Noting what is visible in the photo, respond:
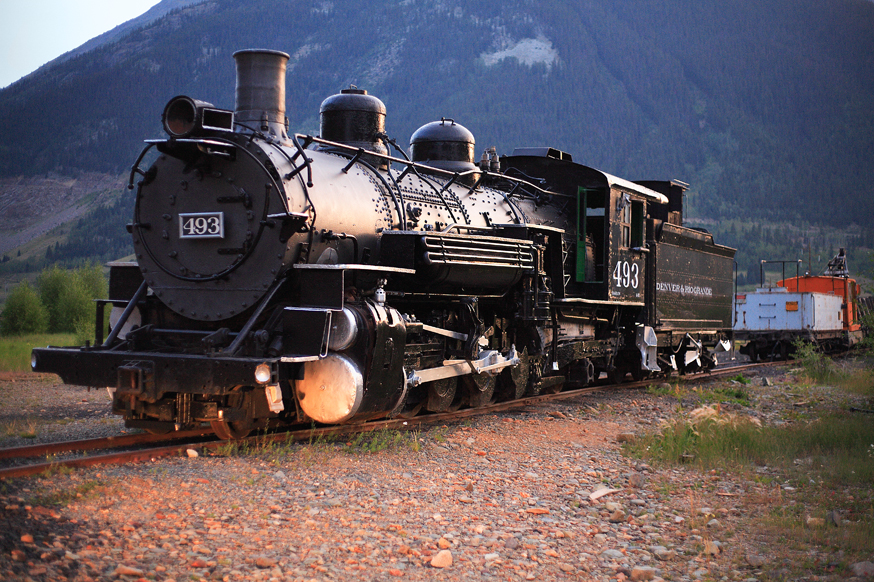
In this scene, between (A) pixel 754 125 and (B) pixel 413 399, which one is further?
(A) pixel 754 125

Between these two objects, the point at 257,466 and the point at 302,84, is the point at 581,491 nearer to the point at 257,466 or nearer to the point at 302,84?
the point at 257,466

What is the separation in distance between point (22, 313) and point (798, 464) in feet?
80.1

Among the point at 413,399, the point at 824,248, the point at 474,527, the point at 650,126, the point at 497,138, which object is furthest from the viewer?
the point at 650,126

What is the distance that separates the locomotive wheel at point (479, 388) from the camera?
934 centimetres

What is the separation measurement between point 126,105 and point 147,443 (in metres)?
149

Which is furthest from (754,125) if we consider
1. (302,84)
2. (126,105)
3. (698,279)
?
(698,279)

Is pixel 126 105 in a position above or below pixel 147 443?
above

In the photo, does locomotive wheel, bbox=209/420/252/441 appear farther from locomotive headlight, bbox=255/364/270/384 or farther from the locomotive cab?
the locomotive cab

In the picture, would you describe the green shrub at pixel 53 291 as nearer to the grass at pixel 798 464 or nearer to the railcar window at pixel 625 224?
the railcar window at pixel 625 224

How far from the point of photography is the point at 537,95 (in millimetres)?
155875

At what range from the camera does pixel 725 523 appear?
209 inches

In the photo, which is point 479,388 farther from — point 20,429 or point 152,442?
point 20,429

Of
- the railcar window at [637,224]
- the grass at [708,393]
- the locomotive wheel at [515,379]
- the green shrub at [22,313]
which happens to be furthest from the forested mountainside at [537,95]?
the locomotive wheel at [515,379]

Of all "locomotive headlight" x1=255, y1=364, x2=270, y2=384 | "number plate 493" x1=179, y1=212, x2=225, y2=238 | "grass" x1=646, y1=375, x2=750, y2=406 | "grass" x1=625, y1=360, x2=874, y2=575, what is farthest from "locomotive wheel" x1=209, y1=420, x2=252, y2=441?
"grass" x1=646, y1=375, x2=750, y2=406
